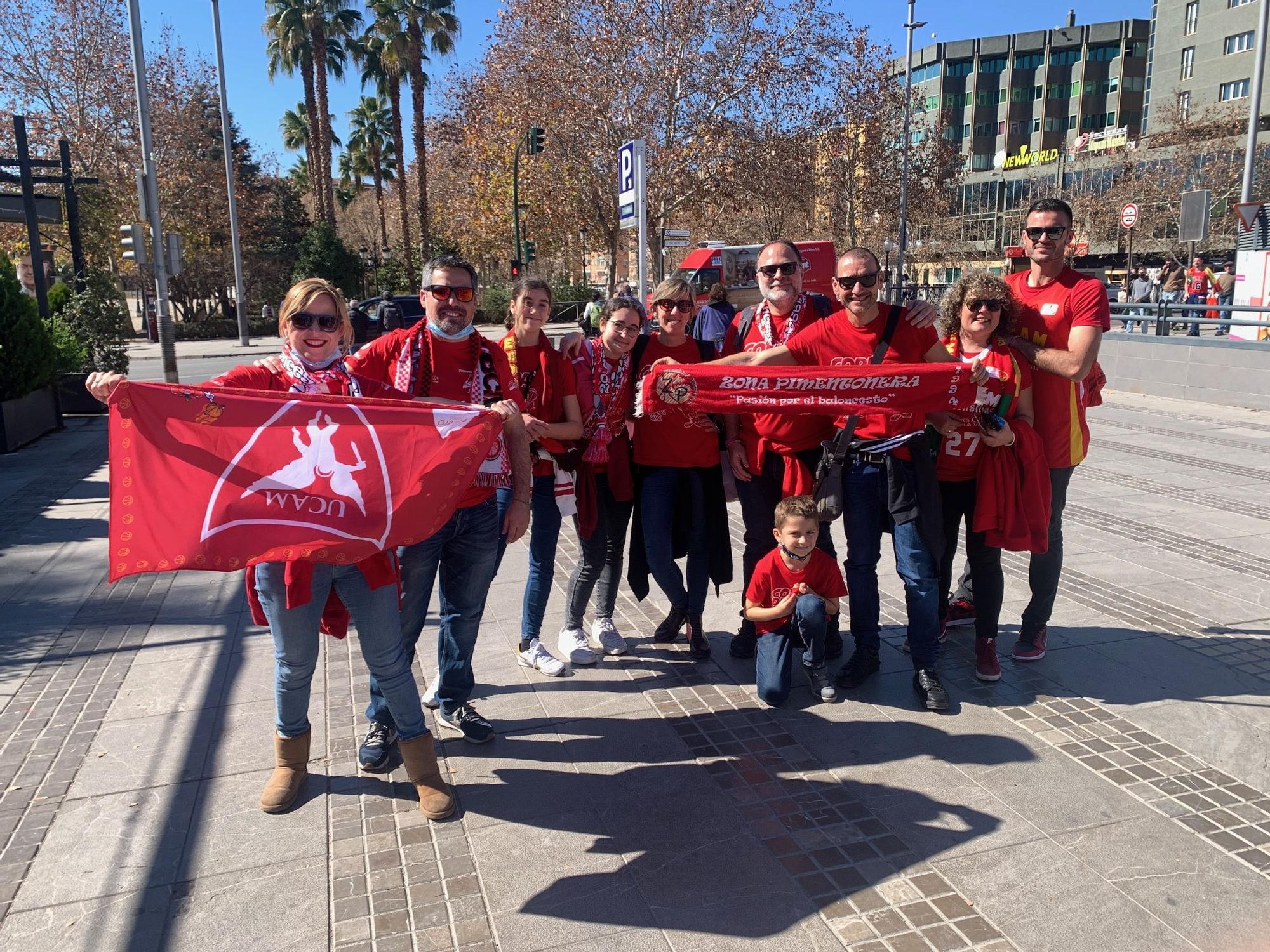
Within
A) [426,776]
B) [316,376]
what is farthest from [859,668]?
[316,376]

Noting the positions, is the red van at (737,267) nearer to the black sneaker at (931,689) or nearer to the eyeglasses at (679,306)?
the eyeglasses at (679,306)

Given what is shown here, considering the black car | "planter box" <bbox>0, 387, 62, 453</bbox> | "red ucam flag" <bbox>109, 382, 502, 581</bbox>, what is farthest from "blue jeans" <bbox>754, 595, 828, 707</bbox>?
the black car

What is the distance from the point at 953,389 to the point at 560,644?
227 centimetres

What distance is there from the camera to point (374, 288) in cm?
4712

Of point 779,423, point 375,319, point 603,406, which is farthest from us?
point 375,319

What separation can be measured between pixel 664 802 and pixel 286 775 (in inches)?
54.4

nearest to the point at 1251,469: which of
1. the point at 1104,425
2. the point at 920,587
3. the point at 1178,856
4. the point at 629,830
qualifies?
the point at 1104,425

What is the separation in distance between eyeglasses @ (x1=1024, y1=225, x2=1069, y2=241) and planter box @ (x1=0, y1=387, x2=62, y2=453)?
36.3 feet

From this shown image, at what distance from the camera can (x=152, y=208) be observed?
20.1 metres

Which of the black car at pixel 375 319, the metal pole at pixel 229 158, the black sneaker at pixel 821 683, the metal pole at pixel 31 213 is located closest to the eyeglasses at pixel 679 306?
→ the black sneaker at pixel 821 683

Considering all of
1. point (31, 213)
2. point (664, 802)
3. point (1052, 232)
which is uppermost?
point (31, 213)

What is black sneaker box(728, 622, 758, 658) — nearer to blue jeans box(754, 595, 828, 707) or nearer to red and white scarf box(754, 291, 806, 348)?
blue jeans box(754, 595, 828, 707)

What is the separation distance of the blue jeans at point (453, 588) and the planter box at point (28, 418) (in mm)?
9374

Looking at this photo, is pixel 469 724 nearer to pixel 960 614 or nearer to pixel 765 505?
pixel 765 505
